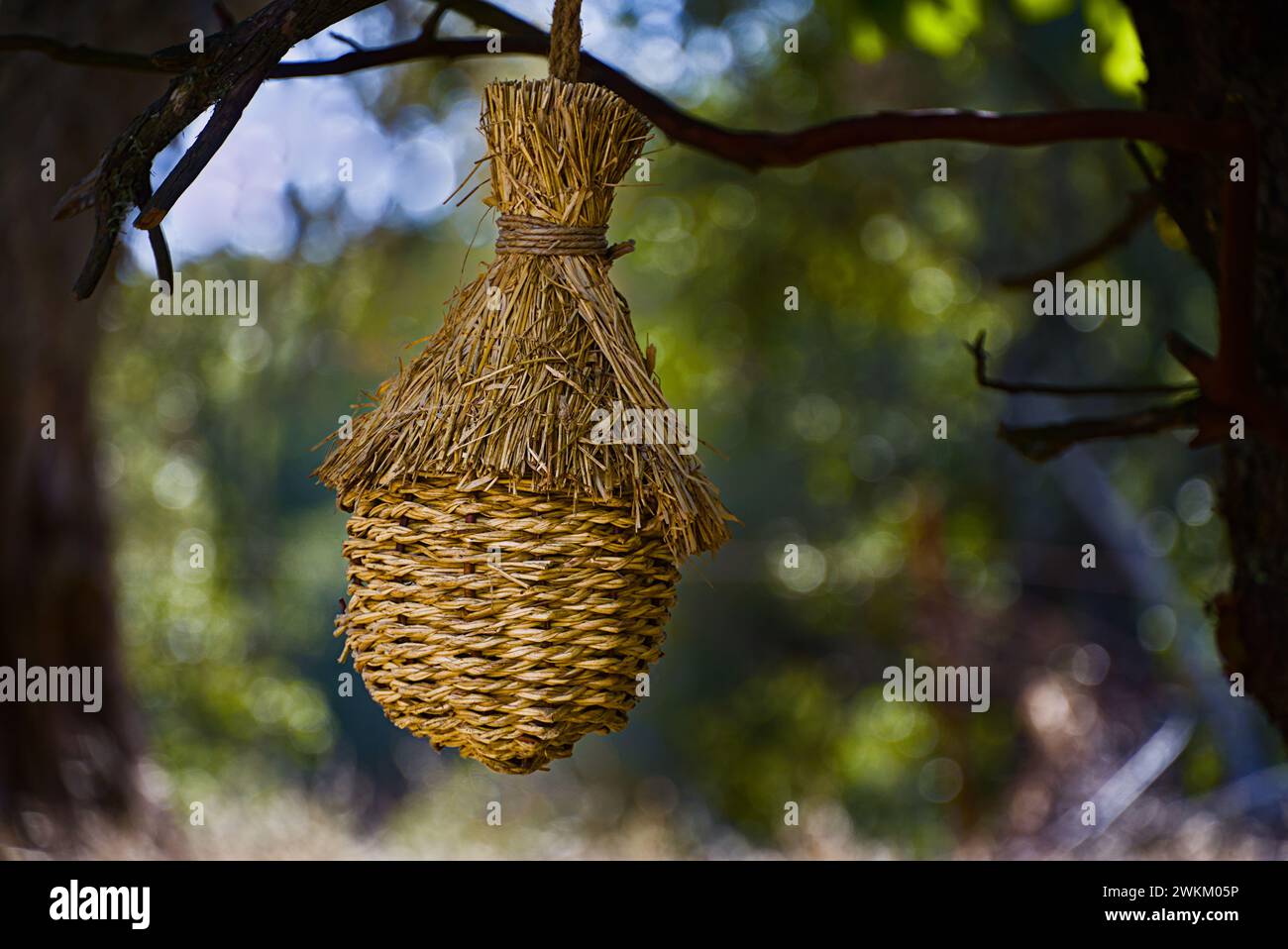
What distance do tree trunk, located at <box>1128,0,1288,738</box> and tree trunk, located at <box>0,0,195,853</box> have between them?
309 cm

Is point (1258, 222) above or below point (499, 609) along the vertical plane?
above

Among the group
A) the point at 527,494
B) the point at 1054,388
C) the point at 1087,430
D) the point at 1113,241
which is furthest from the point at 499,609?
the point at 1113,241

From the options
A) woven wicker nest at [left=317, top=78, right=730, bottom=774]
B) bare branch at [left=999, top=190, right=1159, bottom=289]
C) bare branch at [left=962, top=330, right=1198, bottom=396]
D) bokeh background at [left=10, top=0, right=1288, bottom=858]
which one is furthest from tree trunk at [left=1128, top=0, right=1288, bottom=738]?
bokeh background at [left=10, top=0, right=1288, bottom=858]

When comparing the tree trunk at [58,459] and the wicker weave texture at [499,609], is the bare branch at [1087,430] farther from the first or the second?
the tree trunk at [58,459]

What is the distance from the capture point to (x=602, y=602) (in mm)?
949

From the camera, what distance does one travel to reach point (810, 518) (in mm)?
7914

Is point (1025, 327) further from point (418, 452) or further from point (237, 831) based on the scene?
point (418, 452)

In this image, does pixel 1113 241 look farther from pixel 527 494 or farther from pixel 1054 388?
pixel 527 494

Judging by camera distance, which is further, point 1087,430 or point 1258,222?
point 1087,430

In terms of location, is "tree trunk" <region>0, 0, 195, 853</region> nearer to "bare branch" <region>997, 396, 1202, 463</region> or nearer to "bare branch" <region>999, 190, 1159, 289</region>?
"bare branch" <region>999, 190, 1159, 289</region>

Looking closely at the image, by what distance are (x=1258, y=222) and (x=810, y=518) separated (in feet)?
20.4

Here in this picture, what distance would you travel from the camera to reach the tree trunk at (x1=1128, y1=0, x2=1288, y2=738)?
1677 mm

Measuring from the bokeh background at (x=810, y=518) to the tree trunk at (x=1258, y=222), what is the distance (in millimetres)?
2956

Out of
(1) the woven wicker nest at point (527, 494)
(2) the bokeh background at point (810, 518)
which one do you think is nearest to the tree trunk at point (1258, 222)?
(1) the woven wicker nest at point (527, 494)
